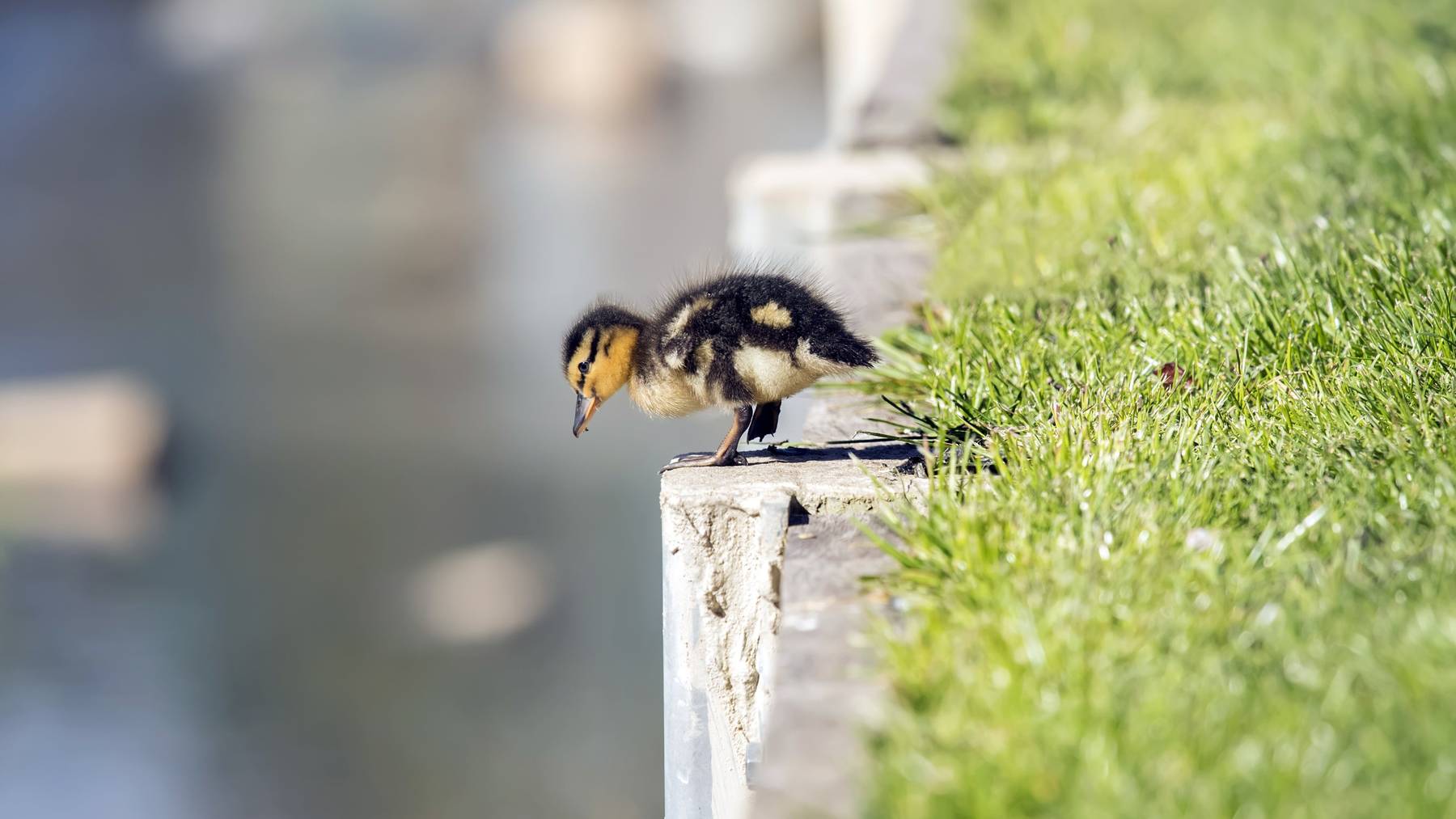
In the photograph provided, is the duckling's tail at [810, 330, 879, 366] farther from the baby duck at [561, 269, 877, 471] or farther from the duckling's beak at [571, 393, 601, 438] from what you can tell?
the duckling's beak at [571, 393, 601, 438]

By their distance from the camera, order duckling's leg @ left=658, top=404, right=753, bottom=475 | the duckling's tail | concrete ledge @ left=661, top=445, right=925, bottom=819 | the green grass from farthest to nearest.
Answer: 1. the duckling's tail
2. duckling's leg @ left=658, top=404, right=753, bottom=475
3. concrete ledge @ left=661, top=445, right=925, bottom=819
4. the green grass

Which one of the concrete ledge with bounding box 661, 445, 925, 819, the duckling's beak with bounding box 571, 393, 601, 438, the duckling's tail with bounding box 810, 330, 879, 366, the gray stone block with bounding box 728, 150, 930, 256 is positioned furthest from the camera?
the gray stone block with bounding box 728, 150, 930, 256

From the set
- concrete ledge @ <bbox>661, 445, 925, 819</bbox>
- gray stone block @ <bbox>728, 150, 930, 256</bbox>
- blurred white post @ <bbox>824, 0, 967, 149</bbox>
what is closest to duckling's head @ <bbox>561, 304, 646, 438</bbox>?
concrete ledge @ <bbox>661, 445, 925, 819</bbox>

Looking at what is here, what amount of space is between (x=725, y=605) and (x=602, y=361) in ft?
3.03

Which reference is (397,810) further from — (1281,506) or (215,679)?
(1281,506)

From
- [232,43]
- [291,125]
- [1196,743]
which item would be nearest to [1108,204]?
[1196,743]

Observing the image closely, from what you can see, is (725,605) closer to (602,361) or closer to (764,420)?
(764,420)

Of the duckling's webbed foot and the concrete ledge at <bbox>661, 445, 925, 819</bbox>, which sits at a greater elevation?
the duckling's webbed foot

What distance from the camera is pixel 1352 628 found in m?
2.20

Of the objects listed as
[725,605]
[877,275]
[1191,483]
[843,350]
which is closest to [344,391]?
[877,275]

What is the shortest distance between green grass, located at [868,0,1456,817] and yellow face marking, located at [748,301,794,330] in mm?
398

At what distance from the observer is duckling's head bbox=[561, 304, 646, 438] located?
3.64m

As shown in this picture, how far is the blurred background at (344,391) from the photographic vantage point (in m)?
7.64

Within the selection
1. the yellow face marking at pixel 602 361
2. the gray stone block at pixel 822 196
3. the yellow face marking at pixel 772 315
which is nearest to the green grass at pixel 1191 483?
the gray stone block at pixel 822 196
